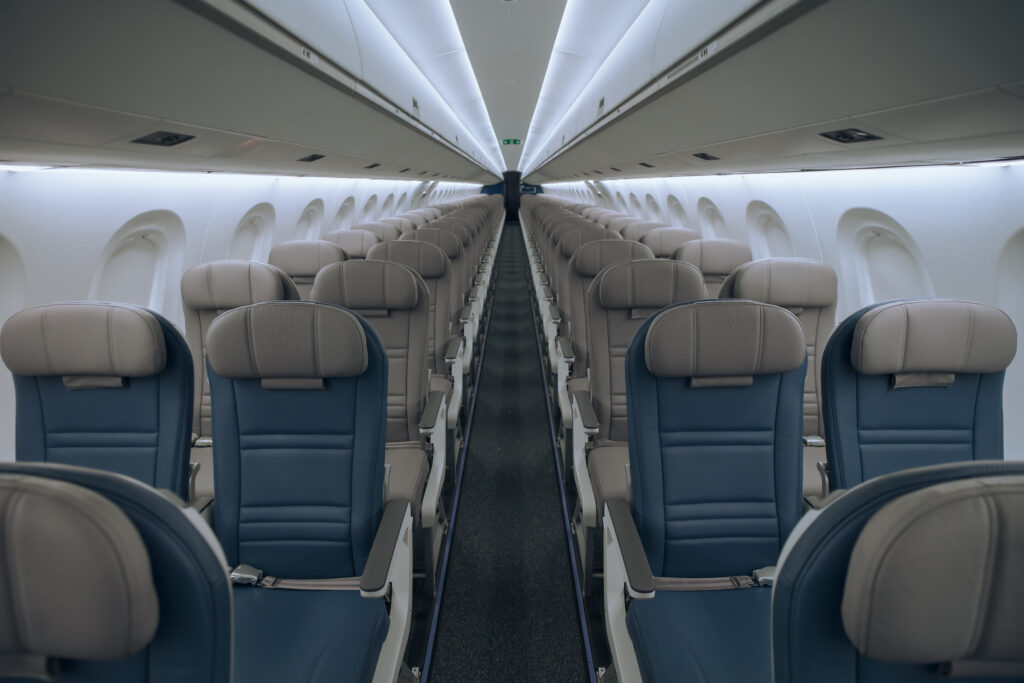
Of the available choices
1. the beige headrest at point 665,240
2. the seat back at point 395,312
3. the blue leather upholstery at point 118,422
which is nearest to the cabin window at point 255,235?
the seat back at point 395,312

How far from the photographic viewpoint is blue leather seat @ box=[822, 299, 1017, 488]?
6.12 ft

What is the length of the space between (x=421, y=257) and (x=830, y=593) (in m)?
3.44

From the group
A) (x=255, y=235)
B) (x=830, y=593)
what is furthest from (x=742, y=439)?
(x=255, y=235)

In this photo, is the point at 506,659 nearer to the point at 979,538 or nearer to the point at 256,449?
the point at 256,449

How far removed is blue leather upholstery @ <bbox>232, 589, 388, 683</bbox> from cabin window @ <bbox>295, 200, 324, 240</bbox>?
6.73 meters

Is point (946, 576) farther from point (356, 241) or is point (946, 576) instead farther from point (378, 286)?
point (356, 241)

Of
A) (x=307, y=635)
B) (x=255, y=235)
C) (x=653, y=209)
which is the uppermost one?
(x=653, y=209)

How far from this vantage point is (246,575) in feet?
5.98

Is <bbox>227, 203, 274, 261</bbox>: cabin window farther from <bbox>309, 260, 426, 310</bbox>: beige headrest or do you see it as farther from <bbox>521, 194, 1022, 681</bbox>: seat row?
<bbox>521, 194, 1022, 681</bbox>: seat row

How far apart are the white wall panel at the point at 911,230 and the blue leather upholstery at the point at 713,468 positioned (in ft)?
7.08

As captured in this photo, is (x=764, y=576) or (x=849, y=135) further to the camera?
(x=849, y=135)

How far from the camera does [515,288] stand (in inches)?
421

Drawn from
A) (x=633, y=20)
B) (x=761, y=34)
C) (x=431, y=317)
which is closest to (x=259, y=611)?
(x=431, y=317)

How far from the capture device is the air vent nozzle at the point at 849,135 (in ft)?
8.29
